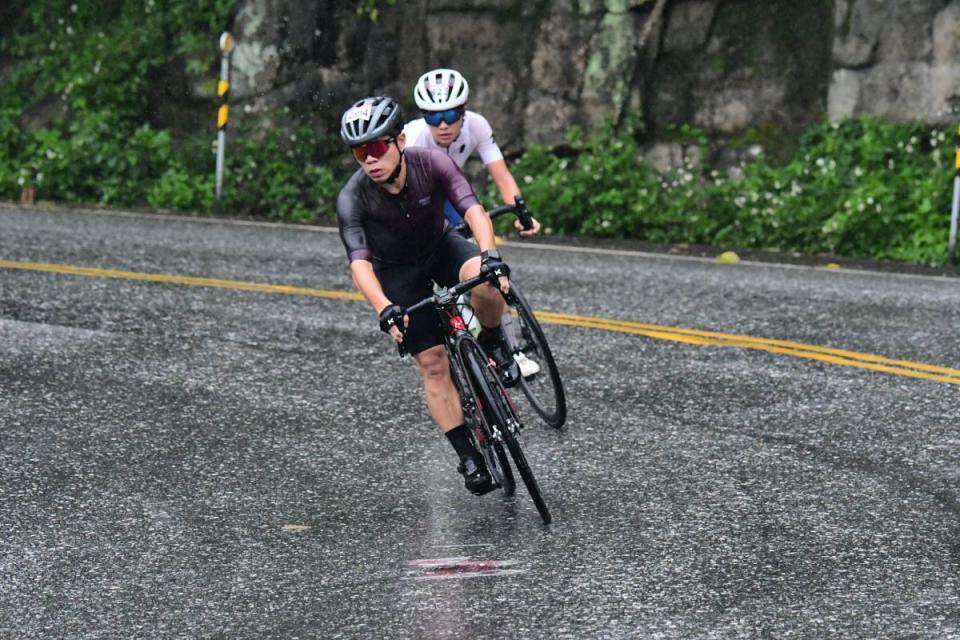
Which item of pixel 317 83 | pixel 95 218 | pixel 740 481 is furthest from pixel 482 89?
pixel 740 481

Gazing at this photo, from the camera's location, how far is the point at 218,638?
530 cm

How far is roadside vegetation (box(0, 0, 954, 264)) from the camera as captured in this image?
1509cm

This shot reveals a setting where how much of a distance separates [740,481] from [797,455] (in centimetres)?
56

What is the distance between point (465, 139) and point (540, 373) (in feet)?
4.46

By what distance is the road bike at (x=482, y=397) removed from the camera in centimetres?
646

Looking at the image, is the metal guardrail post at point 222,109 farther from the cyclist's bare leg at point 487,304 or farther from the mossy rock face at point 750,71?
the cyclist's bare leg at point 487,304

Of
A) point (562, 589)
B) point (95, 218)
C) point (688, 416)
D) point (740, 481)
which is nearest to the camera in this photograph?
point (562, 589)

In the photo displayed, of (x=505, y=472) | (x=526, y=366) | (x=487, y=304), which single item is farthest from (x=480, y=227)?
(x=526, y=366)

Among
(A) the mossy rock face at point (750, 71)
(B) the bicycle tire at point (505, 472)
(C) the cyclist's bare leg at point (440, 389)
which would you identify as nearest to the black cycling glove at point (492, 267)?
(C) the cyclist's bare leg at point (440, 389)

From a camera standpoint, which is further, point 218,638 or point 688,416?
point 688,416

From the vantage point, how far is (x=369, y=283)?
6539 mm

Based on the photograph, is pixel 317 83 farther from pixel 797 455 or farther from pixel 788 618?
pixel 788 618

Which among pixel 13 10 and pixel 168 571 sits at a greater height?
pixel 13 10

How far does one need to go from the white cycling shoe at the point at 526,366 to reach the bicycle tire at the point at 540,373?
26mm
